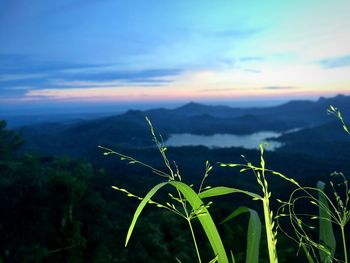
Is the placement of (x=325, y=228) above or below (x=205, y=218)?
below

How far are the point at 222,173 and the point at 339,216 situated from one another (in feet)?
337

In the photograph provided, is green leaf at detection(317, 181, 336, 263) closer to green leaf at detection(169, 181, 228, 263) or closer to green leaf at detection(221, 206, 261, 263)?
green leaf at detection(221, 206, 261, 263)

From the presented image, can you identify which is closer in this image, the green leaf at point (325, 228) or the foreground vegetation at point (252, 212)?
the foreground vegetation at point (252, 212)

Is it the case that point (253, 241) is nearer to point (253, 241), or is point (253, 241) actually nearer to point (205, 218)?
point (253, 241)

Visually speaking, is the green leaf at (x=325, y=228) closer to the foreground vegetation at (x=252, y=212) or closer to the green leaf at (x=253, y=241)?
the foreground vegetation at (x=252, y=212)

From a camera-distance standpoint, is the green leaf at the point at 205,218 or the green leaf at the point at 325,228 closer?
the green leaf at the point at 205,218

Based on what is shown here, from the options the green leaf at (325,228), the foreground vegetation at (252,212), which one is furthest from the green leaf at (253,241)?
the green leaf at (325,228)

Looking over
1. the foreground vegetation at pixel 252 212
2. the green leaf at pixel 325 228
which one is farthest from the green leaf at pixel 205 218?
the green leaf at pixel 325 228

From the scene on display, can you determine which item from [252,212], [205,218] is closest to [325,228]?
[252,212]

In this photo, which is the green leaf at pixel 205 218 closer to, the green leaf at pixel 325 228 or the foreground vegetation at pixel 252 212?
the foreground vegetation at pixel 252 212

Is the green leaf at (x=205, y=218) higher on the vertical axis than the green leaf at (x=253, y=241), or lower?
higher

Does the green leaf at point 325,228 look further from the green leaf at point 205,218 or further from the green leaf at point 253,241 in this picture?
the green leaf at point 205,218

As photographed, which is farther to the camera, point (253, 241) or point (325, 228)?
point (325, 228)

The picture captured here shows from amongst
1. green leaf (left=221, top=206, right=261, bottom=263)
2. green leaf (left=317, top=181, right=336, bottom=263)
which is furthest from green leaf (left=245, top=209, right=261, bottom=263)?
A: green leaf (left=317, top=181, right=336, bottom=263)
